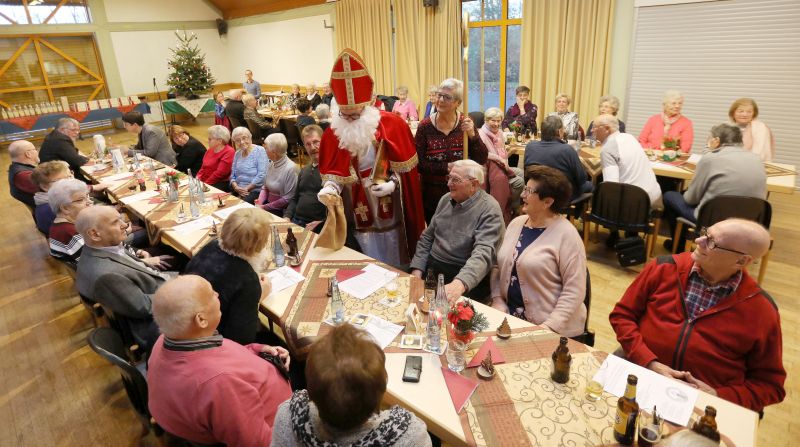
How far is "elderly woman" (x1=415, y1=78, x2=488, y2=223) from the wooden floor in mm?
1600

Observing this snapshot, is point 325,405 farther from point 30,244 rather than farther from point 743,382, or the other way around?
point 30,244

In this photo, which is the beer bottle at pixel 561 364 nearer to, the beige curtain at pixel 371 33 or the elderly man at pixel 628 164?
the elderly man at pixel 628 164

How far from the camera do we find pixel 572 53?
24.0 feet

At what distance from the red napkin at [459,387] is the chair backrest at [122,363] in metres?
1.31

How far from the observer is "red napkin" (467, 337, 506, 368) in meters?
1.84

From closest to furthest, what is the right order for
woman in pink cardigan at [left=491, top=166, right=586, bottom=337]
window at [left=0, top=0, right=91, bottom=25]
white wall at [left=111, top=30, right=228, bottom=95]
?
1. woman in pink cardigan at [left=491, top=166, right=586, bottom=337]
2. window at [left=0, top=0, right=91, bottom=25]
3. white wall at [left=111, top=30, right=228, bottom=95]

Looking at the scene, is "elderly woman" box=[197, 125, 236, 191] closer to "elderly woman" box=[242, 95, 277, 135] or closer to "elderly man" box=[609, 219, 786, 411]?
"elderly woman" box=[242, 95, 277, 135]

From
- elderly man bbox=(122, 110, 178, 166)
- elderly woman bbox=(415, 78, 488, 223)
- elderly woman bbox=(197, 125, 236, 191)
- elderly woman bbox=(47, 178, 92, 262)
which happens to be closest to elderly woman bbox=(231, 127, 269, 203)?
elderly woman bbox=(197, 125, 236, 191)

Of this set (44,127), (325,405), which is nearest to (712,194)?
(325,405)

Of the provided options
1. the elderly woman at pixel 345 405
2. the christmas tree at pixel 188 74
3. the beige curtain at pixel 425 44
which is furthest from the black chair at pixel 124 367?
the christmas tree at pixel 188 74

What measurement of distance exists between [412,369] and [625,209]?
10.0ft

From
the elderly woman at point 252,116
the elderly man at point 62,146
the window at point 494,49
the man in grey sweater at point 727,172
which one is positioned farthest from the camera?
the window at point 494,49

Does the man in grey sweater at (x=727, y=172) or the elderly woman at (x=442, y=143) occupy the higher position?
the elderly woman at (x=442, y=143)

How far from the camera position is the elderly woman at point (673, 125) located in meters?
5.14
